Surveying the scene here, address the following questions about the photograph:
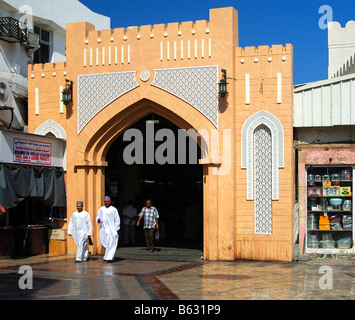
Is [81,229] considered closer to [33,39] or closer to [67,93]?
[67,93]

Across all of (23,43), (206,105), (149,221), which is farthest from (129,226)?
(23,43)

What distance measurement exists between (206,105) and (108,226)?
389cm

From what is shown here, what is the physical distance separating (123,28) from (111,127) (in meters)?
2.66

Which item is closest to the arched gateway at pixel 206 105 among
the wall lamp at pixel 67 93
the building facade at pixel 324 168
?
the wall lamp at pixel 67 93

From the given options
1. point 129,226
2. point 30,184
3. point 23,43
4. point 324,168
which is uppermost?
point 23,43

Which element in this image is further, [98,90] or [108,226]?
[98,90]

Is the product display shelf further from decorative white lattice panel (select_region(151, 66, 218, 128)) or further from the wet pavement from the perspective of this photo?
decorative white lattice panel (select_region(151, 66, 218, 128))

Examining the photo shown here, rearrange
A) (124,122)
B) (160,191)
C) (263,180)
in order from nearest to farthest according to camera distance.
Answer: (263,180) → (124,122) → (160,191)

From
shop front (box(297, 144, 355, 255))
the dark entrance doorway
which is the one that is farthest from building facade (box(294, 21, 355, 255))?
Result: the dark entrance doorway

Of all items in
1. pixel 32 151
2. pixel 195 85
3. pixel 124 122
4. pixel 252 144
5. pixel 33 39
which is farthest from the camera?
pixel 33 39

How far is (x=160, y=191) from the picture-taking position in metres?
21.3

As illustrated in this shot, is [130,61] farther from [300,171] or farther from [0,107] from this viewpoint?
[300,171]

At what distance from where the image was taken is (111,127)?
50.1ft

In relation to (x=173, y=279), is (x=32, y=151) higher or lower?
higher
